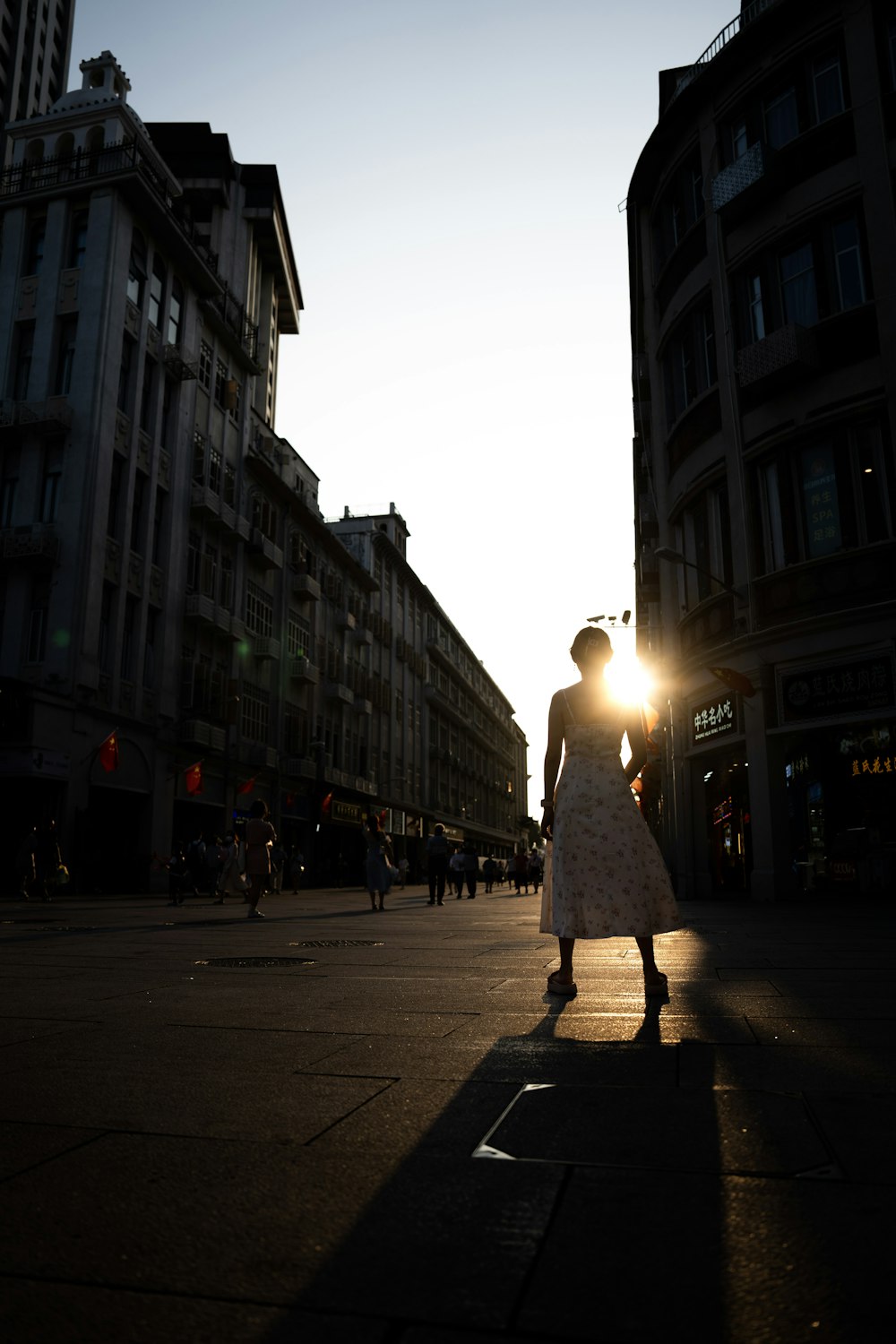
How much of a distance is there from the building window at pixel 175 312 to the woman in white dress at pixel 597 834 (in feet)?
108

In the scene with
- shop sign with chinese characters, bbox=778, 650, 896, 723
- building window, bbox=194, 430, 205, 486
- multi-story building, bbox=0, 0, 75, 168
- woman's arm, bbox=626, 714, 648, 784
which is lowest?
A: woman's arm, bbox=626, 714, 648, 784

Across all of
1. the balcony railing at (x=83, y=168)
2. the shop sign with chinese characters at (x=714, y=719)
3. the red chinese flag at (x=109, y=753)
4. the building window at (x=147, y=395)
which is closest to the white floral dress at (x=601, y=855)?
the shop sign with chinese characters at (x=714, y=719)

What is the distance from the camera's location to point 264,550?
40.9 m

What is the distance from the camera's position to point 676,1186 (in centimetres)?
214

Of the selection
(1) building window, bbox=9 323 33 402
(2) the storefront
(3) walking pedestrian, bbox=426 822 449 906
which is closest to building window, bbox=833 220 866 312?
(2) the storefront

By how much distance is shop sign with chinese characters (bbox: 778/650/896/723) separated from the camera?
15328 mm

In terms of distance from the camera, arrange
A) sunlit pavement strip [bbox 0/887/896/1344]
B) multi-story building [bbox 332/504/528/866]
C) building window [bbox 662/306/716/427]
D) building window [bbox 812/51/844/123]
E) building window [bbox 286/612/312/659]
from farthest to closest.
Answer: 1. multi-story building [bbox 332/504/528/866]
2. building window [bbox 286/612/312/659]
3. building window [bbox 662/306/716/427]
4. building window [bbox 812/51/844/123]
5. sunlit pavement strip [bbox 0/887/896/1344]

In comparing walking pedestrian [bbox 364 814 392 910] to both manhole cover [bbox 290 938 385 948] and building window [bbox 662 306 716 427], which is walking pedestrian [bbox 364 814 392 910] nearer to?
manhole cover [bbox 290 938 385 948]

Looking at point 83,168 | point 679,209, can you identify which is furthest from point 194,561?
point 679,209

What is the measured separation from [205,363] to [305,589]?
1110 centimetres

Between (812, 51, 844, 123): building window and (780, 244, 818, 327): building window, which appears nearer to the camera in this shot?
(780, 244, 818, 327): building window

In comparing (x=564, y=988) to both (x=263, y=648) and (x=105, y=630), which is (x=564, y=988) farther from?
(x=263, y=648)

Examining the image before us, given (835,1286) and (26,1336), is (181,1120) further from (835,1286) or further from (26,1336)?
(835,1286)

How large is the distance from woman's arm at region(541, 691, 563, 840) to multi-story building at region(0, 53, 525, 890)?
22.8 meters
